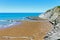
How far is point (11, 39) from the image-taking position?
15.3 meters

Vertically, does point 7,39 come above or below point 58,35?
below

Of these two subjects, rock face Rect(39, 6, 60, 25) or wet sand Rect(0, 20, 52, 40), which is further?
wet sand Rect(0, 20, 52, 40)

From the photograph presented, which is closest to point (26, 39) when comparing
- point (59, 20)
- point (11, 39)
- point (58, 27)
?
point (11, 39)

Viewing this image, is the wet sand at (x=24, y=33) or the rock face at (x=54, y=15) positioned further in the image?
the wet sand at (x=24, y=33)

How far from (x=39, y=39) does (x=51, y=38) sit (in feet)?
18.5

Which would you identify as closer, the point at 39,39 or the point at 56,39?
the point at 56,39

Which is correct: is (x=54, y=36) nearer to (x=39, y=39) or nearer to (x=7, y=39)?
(x=39, y=39)

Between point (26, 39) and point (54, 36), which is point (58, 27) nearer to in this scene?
point (54, 36)

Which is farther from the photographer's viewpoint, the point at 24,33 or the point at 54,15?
the point at 54,15

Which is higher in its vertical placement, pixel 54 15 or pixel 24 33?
pixel 54 15

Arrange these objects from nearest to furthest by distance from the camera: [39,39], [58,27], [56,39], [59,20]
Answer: [56,39] < [58,27] < [59,20] < [39,39]

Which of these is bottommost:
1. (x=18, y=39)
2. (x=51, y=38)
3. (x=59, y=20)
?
(x=18, y=39)

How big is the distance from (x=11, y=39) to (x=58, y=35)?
725 centimetres

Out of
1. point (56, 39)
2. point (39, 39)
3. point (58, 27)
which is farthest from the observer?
point (39, 39)
